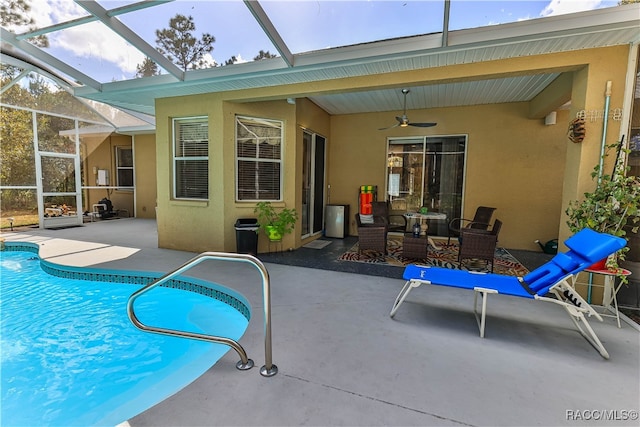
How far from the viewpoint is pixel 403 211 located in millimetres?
7605

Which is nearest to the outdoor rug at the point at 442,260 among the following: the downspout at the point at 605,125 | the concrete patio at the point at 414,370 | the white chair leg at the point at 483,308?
the concrete patio at the point at 414,370

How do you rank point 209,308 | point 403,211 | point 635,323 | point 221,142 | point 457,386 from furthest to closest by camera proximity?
point 403,211 < point 221,142 < point 209,308 < point 635,323 < point 457,386

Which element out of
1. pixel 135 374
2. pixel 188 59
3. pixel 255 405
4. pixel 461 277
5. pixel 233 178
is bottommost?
pixel 135 374

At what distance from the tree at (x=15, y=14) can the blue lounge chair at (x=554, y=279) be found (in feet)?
21.8

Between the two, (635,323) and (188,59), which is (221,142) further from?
(635,323)

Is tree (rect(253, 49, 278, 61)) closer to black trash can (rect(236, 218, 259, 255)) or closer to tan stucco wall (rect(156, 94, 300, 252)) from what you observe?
tan stucco wall (rect(156, 94, 300, 252))

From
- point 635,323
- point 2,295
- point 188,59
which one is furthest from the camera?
point 188,59

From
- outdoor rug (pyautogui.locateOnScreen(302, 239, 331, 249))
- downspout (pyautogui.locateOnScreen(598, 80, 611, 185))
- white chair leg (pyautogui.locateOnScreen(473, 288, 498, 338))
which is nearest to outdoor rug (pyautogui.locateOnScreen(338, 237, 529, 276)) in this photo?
outdoor rug (pyautogui.locateOnScreen(302, 239, 331, 249))

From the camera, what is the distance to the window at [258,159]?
5.80 m

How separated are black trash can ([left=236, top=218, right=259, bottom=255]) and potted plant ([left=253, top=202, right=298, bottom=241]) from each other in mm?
277

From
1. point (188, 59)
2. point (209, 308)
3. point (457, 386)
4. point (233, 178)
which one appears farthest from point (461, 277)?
point (188, 59)

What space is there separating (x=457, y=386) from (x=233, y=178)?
4918 millimetres

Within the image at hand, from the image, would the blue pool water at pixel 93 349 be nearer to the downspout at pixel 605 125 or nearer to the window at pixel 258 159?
the window at pixel 258 159

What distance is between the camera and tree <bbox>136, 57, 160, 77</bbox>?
4.89m
